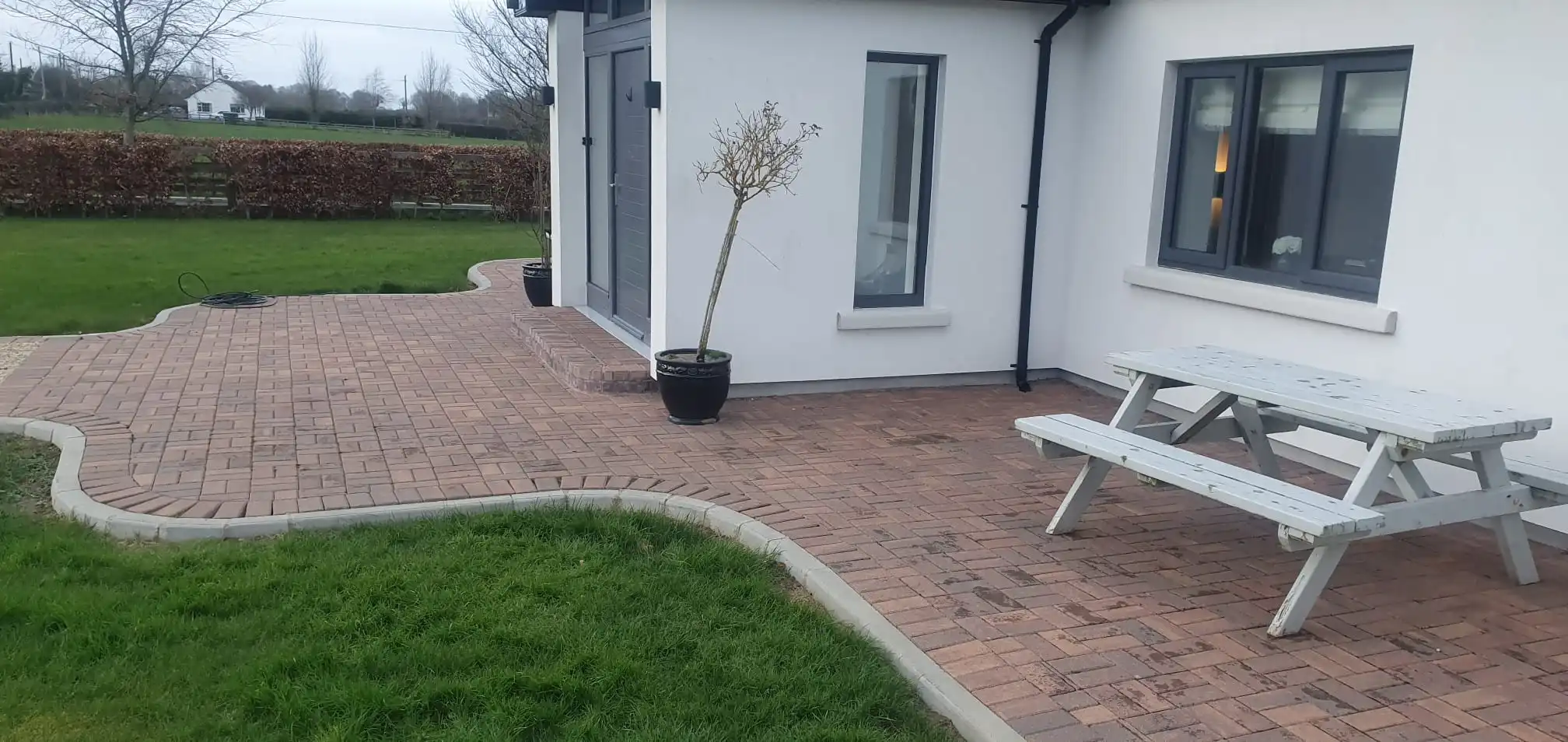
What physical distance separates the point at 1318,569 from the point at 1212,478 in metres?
0.47

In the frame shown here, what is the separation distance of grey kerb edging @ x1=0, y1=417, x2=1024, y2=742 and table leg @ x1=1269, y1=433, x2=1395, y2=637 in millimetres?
1322

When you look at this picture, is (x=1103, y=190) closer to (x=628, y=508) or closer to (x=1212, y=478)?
(x=1212, y=478)

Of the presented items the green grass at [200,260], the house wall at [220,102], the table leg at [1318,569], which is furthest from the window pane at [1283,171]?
the house wall at [220,102]

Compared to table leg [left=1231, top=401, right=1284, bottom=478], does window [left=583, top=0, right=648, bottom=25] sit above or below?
above

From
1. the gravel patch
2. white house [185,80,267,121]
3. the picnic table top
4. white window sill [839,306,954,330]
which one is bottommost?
the gravel patch

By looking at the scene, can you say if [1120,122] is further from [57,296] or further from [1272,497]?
[57,296]

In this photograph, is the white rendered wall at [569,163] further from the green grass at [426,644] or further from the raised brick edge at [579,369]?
the green grass at [426,644]

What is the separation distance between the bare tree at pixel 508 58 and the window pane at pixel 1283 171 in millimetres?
8053

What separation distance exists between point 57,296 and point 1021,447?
9166 millimetres

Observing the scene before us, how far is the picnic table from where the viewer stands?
12.9ft

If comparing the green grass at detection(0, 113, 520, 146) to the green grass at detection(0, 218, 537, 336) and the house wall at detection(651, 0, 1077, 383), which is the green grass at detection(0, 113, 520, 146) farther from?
the house wall at detection(651, 0, 1077, 383)

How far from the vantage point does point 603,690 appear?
3.44 meters

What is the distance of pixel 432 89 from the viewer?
35656 mm

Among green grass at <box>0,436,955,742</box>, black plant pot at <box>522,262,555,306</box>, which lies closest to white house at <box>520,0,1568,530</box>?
black plant pot at <box>522,262,555,306</box>
